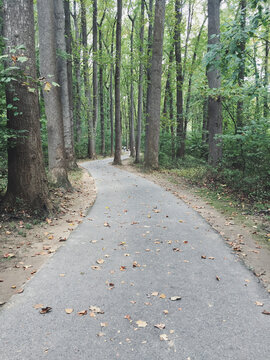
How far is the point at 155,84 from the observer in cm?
1459

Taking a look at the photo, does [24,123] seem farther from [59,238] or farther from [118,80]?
[118,80]

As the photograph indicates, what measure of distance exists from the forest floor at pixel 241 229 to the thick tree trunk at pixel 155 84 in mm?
5472

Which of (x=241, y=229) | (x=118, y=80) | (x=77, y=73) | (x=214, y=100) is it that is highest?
(x=77, y=73)

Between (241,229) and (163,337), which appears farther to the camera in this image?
(241,229)

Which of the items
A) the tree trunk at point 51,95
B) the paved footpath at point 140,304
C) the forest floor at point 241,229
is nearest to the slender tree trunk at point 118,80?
the tree trunk at point 51,95

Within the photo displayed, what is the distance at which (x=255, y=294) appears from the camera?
3.30m

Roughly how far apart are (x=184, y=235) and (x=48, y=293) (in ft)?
10.0

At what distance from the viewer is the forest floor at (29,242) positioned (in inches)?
145

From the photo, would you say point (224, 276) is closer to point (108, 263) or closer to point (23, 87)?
point (108, 263)

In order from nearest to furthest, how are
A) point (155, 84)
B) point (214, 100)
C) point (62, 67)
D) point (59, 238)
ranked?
point (59, 238) → point (214, 100) → point (62, 67) → point (155, 84)

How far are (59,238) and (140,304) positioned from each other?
107 inches

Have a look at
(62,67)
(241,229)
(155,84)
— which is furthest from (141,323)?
(155,84)

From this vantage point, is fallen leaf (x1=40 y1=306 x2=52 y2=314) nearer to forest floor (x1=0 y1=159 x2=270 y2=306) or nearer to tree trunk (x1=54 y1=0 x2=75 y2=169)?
forest floor (x1=0 y1=159 x2=270 y2=306)

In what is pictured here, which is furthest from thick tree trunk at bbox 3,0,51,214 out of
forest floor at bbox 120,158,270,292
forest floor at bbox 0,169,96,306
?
forest floor at bbox 120,158,270,292
